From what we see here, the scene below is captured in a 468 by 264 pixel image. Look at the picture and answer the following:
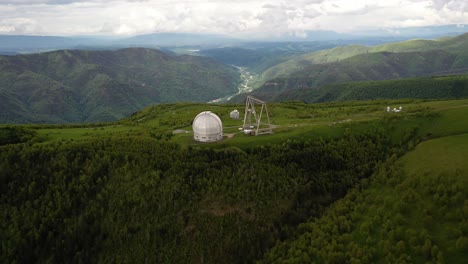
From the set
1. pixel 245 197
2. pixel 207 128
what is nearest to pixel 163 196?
pixel 245 197

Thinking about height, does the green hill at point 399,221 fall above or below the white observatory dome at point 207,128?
below

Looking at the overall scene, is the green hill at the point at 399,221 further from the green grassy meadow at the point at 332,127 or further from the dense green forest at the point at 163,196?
the green grassy meadow at the point at 332,127

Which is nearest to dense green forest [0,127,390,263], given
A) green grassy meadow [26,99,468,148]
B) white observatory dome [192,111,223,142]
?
green grassy meadow [26,99,468,148]

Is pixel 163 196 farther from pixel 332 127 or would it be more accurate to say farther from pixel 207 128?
pixel 332 127

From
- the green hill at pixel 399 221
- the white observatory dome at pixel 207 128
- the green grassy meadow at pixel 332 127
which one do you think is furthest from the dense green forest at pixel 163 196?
the green hill at pixel 399 221

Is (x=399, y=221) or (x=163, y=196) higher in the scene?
(x=163, y=196)

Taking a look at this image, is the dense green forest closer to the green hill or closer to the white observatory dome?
the white observatory dome

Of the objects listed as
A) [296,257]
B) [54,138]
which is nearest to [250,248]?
[296,257]
